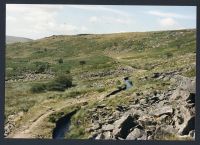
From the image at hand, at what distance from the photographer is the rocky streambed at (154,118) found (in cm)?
1025

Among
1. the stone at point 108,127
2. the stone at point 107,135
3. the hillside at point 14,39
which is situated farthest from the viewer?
the stone at point 108,127

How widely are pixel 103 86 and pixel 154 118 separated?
1070mm

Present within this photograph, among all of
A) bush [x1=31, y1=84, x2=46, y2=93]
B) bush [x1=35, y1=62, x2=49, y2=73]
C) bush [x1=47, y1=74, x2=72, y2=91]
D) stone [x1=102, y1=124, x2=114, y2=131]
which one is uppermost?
bush [x1=35, y1=62, x2=49, y2=73]

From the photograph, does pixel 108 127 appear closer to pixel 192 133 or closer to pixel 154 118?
pixel 154 118

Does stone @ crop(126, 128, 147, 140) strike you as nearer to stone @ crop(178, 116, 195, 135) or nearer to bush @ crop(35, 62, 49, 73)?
stone @ crop(178, 116, 195, 135)

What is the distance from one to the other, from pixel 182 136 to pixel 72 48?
98.1 inches

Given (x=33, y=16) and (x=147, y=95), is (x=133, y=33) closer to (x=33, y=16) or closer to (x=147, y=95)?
(x=147, y=95)

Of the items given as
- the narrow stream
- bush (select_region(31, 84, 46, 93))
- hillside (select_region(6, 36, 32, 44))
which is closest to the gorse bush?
bush (select_region(31, 84, 46, 93))

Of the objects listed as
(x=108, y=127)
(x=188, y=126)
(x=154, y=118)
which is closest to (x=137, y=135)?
(x=154, y=118)

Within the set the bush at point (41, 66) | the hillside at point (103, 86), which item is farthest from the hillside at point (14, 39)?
the bush at point (41, 66)

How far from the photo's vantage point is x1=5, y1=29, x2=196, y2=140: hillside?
10.2m

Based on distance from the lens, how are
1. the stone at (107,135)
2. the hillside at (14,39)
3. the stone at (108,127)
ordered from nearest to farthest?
the hillside at (14,39), the stone at (107,135), the stone at (108,127)

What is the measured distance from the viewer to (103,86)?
34.3 ft

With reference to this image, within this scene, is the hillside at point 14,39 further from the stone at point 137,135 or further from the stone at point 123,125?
the stone at point 137,135
